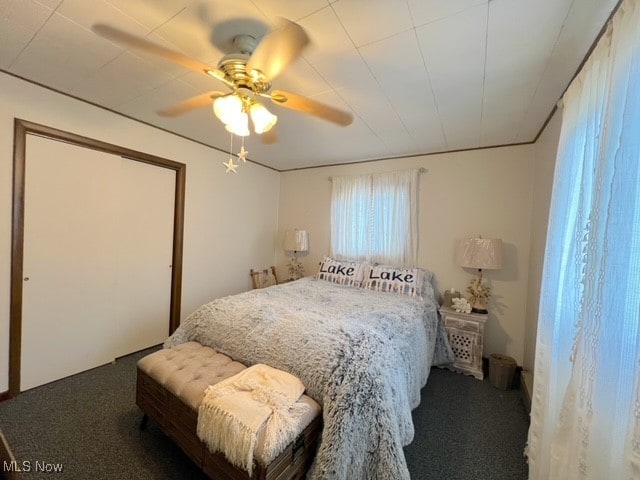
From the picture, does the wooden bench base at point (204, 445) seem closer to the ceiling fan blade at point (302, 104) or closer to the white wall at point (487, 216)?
the ceiling fan blade at point (302, 104)

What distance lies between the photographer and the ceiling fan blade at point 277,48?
3.71 ft

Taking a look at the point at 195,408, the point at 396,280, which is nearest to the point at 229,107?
the point at 195,408

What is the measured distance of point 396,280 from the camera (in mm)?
2971

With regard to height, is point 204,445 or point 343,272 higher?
point 343,272

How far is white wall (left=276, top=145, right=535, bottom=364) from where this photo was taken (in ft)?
8.95

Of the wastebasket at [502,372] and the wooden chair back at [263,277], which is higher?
the wooden chair back at [263,277]

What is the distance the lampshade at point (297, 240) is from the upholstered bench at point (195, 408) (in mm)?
2175

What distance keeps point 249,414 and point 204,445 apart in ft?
1.27

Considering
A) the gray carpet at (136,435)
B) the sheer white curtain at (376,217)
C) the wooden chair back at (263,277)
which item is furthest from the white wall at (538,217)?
the wooden chair back at (263,277)

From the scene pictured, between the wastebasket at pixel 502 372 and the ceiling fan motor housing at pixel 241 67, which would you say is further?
the wastebasket at pixel 502 372

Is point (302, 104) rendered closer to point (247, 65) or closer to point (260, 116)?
point (260, 116)

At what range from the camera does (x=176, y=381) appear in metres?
1.49

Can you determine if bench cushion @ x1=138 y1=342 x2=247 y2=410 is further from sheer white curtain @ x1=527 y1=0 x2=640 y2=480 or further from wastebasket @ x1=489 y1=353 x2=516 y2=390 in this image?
wastebasket @ x1=489 y1=353 x2=516 y2=390

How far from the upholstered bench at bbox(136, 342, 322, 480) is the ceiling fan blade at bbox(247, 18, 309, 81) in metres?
1.69
